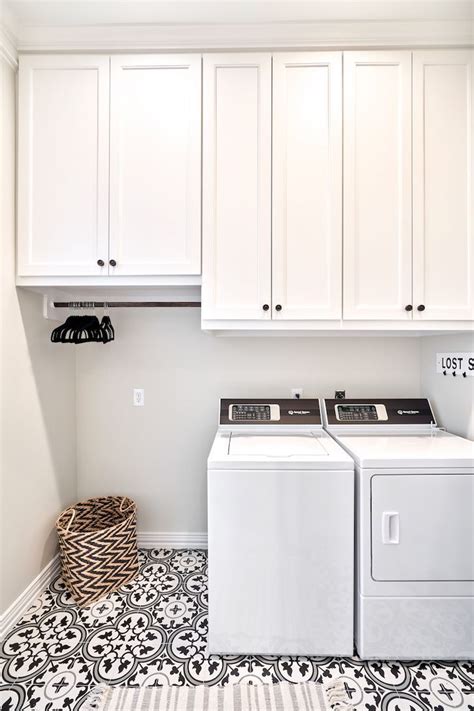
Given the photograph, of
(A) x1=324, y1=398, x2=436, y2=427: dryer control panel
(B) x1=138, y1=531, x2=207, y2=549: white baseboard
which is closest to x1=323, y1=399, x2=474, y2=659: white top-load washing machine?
(A) x1=324, y1=398, x2=436, y2=427: dryer control panel

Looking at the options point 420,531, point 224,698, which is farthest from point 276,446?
point 224,698

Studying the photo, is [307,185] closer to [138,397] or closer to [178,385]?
[178,385]

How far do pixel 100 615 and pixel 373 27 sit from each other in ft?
9.92

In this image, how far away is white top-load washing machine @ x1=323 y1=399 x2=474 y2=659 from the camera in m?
1.47

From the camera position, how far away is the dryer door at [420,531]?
4.84ft

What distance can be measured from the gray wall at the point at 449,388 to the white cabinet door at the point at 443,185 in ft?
0.76

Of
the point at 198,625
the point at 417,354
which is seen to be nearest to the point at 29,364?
the point at 198,625

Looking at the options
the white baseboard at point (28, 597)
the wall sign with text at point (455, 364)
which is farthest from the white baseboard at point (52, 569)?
the wall sign with text at point (455, 364)

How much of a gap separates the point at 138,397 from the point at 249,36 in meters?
1.96

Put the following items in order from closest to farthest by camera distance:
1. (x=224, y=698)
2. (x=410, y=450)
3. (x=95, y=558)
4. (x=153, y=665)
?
(x=224, y=698) < (x=153, y=665) < (x=410, y=450) < (x=95, y=558)

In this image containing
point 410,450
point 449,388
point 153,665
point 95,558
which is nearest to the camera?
point 153,665

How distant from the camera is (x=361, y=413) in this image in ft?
6.85

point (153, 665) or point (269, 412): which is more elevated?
point (269, 412)

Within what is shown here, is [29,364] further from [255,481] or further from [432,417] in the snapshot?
[432,417]
